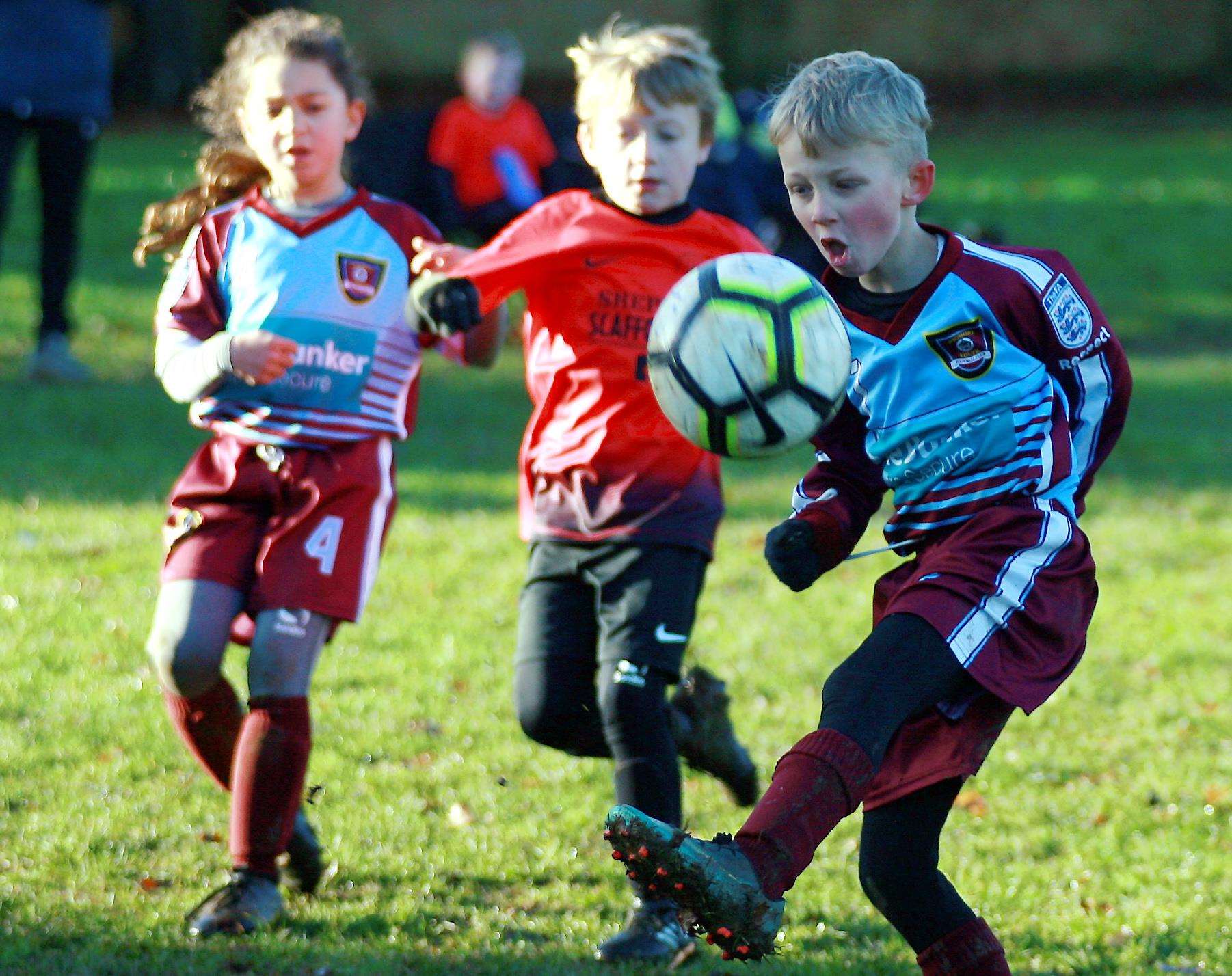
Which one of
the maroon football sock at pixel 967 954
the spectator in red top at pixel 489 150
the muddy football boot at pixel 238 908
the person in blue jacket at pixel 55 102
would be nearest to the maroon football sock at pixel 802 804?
the maroon football sock at pixel 967 954

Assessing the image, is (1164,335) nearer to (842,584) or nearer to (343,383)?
(842,584)

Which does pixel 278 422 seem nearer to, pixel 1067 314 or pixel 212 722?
pixel 212 722

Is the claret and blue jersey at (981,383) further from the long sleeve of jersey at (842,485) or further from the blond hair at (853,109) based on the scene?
the blond hair at (853,109)

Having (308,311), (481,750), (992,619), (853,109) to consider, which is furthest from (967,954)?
(481,750)

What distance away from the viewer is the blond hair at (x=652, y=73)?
421 centimetres

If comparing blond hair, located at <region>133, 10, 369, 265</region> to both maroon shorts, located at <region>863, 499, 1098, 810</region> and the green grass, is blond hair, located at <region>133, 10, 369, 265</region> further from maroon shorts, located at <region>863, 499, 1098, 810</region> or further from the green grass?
maroon shorts, located at <region>863, 499, 1098, 810</region>

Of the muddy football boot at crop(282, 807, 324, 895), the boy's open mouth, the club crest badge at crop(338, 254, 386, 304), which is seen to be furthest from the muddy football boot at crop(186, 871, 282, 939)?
the boy's open mouth

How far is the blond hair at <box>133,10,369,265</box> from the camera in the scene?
14.7 ft

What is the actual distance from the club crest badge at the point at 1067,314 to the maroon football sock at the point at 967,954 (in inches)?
47.2

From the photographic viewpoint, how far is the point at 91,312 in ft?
42.0

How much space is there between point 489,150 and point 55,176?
4.11 metres

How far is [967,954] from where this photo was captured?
318cm

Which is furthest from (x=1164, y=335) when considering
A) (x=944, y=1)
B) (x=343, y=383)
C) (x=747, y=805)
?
(x=944, y=1)

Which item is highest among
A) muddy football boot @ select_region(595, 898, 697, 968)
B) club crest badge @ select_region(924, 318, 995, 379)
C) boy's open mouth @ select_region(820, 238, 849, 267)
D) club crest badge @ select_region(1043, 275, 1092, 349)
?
boy's open mouth @ select_region(820, 238, 849, 267)
